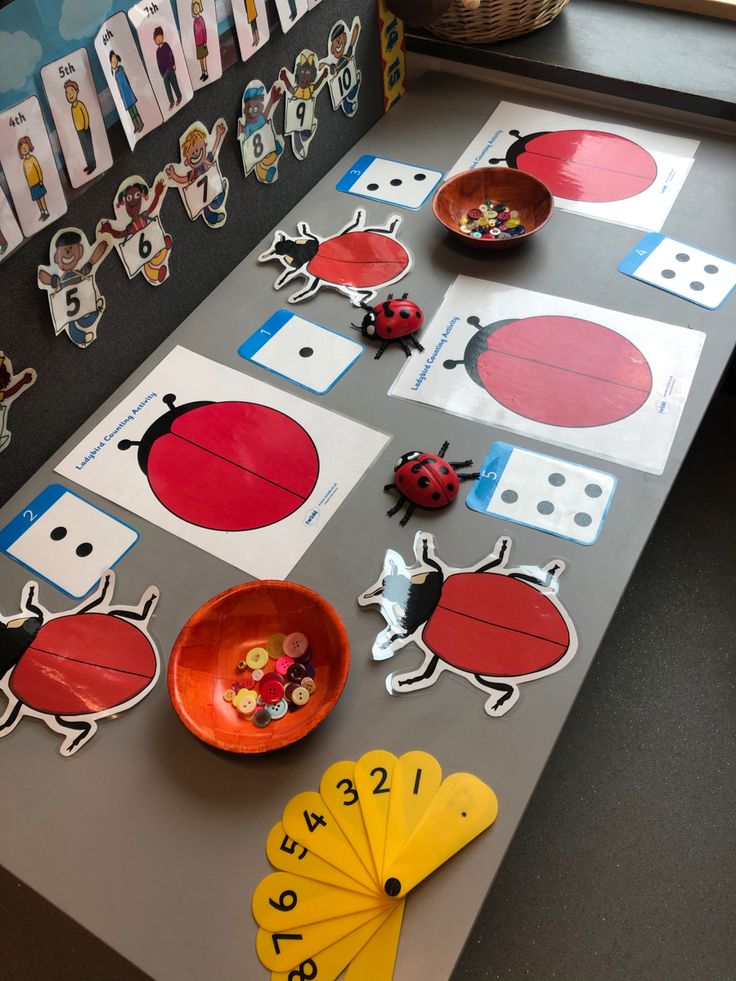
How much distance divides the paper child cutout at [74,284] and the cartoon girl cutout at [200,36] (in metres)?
0.25

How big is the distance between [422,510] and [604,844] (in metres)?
0.68

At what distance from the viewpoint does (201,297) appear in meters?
1.17

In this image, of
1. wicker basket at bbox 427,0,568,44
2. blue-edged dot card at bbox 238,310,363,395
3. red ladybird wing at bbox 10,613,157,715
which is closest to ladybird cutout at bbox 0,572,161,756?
red ladybird wing at bbox 10,613,157,715

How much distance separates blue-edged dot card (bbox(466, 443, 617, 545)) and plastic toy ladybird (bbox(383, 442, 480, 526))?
41 mm

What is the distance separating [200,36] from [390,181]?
0.42 meters

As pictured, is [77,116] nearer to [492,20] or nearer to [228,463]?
[228,463]

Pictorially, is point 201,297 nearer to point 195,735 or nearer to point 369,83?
point 369,83

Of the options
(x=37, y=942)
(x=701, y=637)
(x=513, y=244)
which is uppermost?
(x=513, y=244)

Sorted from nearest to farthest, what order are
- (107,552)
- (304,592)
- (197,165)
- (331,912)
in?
(331,912) → (304,592) → (107,552) → (197,165)

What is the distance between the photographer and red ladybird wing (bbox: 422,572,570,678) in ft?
2.66

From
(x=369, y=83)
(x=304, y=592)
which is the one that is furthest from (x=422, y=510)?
(x=369, y=83)

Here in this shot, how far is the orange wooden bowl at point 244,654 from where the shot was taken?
2.50ft

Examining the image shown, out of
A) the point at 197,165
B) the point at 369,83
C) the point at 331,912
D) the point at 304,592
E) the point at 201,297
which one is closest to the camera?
the point at 331,912

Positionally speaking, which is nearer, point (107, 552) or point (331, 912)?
point (331, 912)
